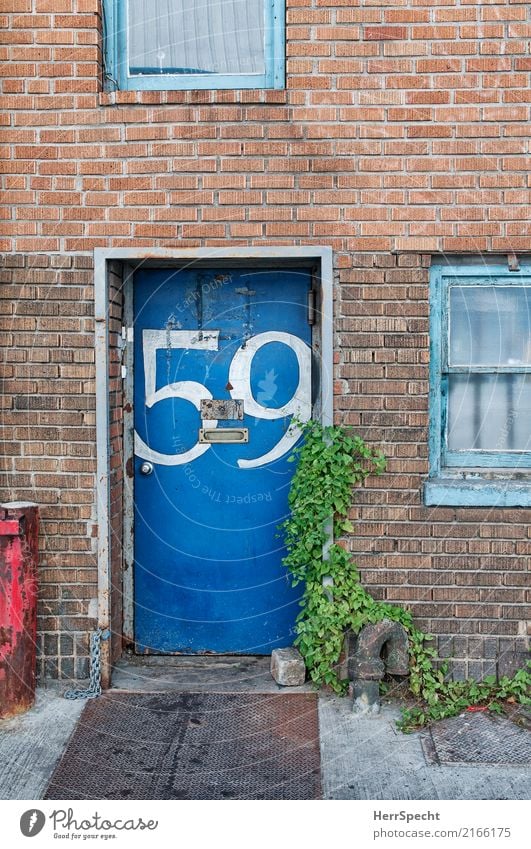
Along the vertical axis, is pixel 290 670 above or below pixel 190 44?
below

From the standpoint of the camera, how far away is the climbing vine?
4414 mm

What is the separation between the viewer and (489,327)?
4570 millimetres

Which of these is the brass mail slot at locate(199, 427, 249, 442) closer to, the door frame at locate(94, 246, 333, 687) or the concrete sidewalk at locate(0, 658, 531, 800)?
the door frame at locate(94, 246, 333, 687)

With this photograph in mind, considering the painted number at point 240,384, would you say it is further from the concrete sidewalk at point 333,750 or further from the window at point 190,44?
the window at point 190,44

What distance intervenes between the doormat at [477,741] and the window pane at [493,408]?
4.82 feet

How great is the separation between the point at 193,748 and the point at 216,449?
1.69m

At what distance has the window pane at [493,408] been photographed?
4.58 m

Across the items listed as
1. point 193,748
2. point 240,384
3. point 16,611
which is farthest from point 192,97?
point 193,748

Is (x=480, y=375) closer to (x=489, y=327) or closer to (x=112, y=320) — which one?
(x=489, y=327)

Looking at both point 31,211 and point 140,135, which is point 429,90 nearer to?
point 140,135

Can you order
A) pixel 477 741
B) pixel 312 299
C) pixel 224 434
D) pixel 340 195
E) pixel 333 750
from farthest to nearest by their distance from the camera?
pixel 224 434, pixel 312 299, pixel 340 195, pixel 477 741, pixel 333 750

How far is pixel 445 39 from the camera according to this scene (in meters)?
4.40

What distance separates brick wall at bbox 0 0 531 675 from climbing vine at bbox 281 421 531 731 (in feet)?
0.38

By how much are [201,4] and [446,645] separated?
12.6 feet
